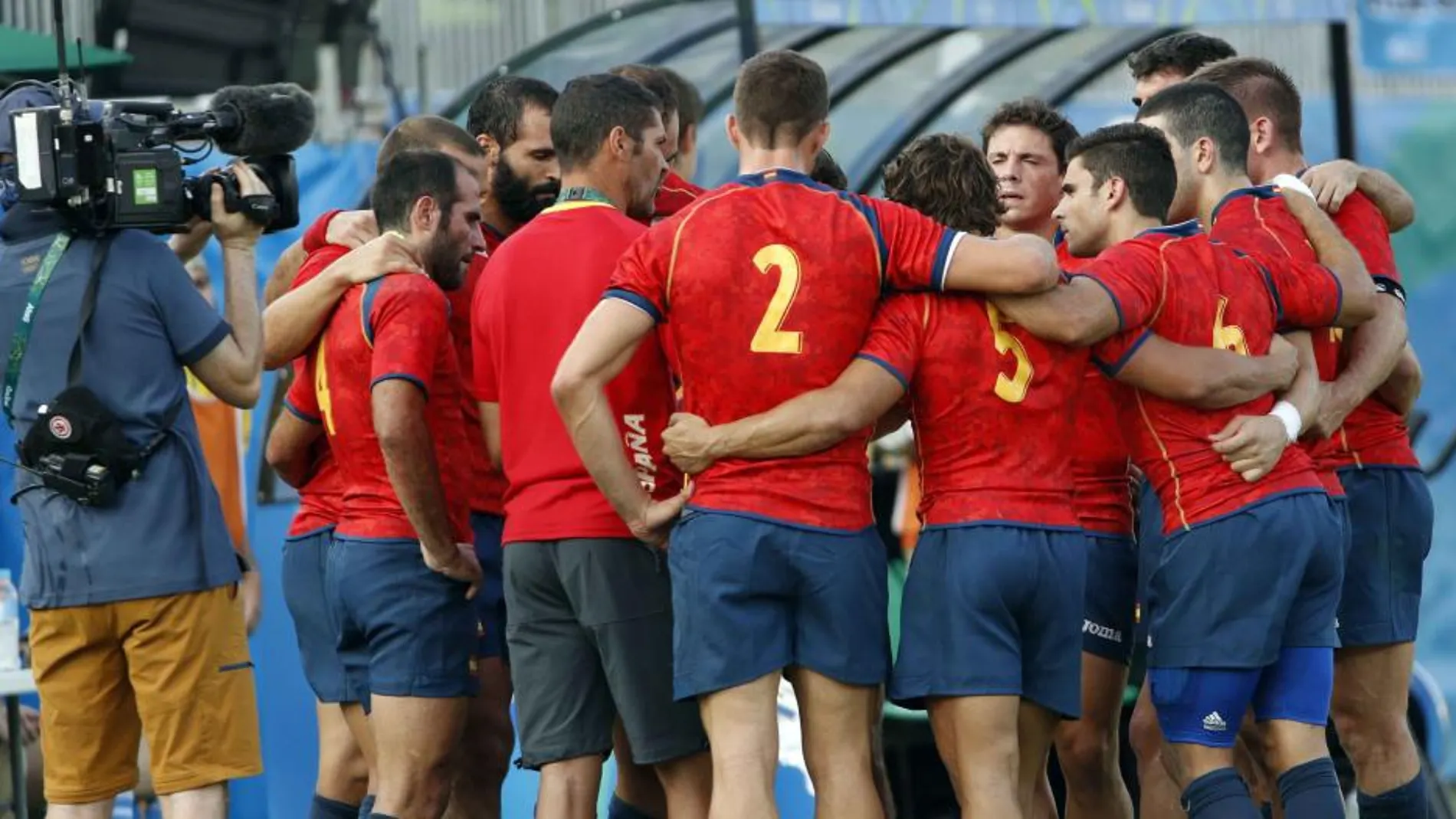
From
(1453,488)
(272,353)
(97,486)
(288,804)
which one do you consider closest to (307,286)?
(272,353)

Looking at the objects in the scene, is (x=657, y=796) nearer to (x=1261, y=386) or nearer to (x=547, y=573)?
(x=547, y=573)

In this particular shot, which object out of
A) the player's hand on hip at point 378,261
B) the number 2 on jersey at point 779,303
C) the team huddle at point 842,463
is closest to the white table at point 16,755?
the team huddle at point 842,463

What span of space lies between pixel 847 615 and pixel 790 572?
0.18 meters

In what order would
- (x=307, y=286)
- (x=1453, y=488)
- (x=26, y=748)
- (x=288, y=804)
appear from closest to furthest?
(x=307, y=286), (x=26, y=748), (x=288, y=804), (x=1453, y=488)

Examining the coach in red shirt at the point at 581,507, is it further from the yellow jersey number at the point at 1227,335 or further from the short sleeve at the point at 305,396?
the yellow jersey number at the point at 1227,335

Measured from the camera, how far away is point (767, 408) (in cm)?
548

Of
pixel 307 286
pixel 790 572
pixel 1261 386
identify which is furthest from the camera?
pixel 307 286

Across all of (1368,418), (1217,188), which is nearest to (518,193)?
(1217,188)

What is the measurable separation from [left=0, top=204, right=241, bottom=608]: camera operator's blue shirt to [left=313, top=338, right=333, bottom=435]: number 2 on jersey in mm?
376

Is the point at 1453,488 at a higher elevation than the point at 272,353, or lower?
lower

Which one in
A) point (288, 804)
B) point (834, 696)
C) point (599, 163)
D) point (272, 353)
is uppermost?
point (599, 163)

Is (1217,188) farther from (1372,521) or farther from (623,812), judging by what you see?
(623,812)

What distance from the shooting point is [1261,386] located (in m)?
5.82

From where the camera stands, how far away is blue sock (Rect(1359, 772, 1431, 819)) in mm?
6516
